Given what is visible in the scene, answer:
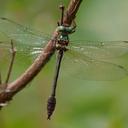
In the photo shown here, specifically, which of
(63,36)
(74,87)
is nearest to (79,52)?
(63,36)

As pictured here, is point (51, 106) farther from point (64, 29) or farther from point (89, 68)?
point (64, 29)

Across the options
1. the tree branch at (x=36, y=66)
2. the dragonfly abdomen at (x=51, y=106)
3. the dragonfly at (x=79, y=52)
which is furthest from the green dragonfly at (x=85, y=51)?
the tree branch at (x=36, y=66)

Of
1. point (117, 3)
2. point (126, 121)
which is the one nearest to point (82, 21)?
point (117, 3)

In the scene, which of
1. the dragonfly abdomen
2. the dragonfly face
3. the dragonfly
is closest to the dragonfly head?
the dragonfly face

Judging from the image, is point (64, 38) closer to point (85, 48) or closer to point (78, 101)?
point (85, 48)

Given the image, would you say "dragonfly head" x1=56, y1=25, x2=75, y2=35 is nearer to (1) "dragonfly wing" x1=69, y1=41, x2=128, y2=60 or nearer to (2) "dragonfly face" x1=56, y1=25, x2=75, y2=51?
(2) "dragonfly face" x1=56, y1=25, x2=75, y2=51
